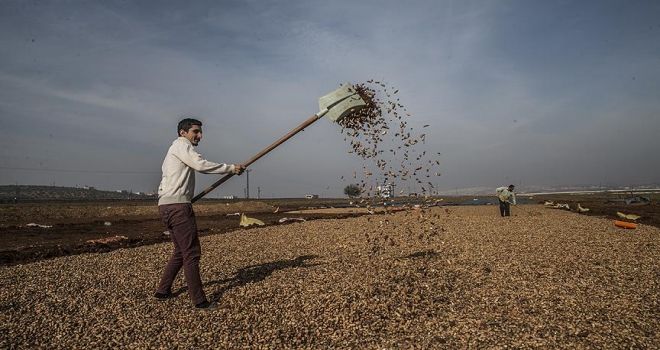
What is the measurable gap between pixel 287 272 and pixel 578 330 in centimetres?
462

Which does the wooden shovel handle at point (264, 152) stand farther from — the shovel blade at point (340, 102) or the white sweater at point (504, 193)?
the white sweater at point (504, 193)

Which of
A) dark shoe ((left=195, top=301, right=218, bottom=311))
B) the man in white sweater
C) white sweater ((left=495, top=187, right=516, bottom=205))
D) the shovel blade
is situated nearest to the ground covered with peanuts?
dark shoe ((left=195, top=301, right=218, bottom=311))

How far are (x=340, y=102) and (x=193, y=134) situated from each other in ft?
7.38

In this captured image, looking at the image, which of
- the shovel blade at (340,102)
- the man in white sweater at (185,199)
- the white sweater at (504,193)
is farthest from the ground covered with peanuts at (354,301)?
the white sweater at (504,193)

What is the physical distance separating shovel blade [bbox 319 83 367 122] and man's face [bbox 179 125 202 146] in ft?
6.00

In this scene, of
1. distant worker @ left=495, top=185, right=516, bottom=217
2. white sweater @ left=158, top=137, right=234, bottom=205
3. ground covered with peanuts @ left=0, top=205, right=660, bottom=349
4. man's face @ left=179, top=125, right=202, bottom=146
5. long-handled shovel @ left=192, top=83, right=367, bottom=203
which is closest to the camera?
ground covered with peanuts @ left=0, top=205, right=660, bottom=349

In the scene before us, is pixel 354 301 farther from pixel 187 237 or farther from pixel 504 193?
pixel 504 193

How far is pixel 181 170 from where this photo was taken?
5.21 meters

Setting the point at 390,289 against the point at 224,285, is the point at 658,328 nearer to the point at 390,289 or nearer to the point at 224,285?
the point at 390,289

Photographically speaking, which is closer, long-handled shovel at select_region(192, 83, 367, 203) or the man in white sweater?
the man in white sweater

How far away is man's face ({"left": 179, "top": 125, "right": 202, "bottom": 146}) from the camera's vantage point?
5461 mm

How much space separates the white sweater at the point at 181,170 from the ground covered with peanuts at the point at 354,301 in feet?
4.97

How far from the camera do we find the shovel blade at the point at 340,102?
6.22m

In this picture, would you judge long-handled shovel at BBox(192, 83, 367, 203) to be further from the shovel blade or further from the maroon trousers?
the maroon trousers
